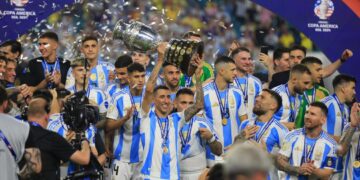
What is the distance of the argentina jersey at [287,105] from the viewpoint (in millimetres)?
10945

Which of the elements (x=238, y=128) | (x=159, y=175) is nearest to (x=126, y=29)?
(x=159, y=175)

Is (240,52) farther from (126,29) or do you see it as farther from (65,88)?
(126,29)

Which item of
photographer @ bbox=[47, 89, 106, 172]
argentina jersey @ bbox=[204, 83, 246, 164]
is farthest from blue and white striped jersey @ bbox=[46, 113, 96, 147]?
argentina jersey @ bbox=[204, 83, 246, 164]

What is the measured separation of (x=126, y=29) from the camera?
28.5 feet

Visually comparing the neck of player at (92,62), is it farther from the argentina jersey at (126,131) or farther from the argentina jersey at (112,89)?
the argentina jersey at (126,131)

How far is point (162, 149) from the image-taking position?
32.7 ft

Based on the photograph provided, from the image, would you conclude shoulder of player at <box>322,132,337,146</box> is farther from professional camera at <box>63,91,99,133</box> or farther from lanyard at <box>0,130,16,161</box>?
lanyard at <box>0,130,16,161</box>

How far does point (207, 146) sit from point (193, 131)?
0.90ft

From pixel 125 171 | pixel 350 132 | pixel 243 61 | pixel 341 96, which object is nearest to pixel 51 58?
pixel 125 171

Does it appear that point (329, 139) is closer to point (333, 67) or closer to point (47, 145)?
point (333, 67)

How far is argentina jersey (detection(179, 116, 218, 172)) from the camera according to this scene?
408 inches

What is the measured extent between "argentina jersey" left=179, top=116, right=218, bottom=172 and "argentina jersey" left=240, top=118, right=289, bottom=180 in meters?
0.60

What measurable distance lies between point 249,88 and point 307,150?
1.66 meters

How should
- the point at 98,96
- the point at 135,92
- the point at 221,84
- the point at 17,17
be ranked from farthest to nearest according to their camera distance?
the point at 17,17
the point at 98,96
the point at 221,84
the point at 135,92
